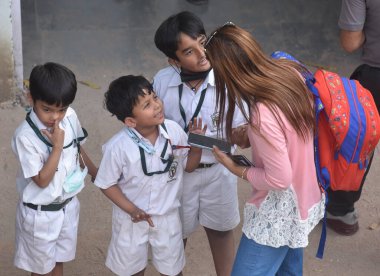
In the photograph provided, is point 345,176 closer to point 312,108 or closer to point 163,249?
point 312,108

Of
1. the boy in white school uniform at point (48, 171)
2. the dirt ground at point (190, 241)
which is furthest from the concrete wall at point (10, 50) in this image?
the boy in white school uniform at point (48, 171)

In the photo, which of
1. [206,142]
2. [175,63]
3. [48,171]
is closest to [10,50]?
[175,63]

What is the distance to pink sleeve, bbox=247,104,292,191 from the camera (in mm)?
2811

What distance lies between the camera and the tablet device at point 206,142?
3180mm

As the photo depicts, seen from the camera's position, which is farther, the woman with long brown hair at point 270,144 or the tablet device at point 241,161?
the tablet device at point 241,161

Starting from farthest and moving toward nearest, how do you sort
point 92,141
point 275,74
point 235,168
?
point 92,141 < point 235,168 < point 275,74

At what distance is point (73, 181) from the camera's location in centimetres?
339

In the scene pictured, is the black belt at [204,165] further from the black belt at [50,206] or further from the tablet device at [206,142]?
the black belt at [50,206]

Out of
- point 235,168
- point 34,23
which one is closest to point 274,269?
point 235,168

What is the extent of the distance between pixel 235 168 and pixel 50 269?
1056 mm

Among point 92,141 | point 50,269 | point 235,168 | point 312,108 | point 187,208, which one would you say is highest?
point 312,108

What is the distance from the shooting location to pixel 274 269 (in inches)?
129

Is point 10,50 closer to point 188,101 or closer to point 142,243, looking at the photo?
point 188,101

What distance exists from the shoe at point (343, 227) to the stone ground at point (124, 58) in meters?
0.03
